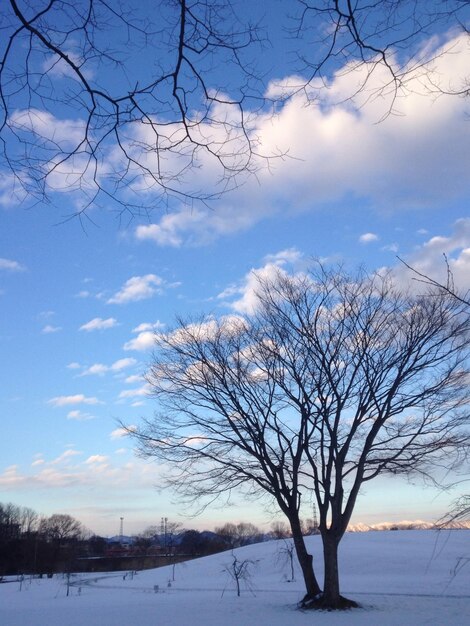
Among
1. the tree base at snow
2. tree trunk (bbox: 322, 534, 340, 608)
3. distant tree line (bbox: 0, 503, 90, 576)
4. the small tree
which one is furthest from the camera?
distant tree line (bbox: 0, 503, 90, 576)

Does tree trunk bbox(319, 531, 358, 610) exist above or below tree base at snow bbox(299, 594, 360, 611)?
above

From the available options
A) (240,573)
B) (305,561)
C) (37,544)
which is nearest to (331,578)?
(305,561)

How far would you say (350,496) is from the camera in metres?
19.5

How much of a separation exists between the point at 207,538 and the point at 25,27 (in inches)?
4901

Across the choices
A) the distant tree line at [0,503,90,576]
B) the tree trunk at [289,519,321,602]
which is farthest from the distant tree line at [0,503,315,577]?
the tree trunk at [289,519,321,602]

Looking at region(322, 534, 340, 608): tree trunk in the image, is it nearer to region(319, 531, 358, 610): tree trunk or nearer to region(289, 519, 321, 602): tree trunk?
region(319, 531, 358, 610): tree trunk

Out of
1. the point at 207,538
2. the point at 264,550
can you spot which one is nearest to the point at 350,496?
the point at 264,550

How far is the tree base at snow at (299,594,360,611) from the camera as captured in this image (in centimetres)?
1934

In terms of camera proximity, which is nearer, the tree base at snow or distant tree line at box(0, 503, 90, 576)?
the tree base at snow

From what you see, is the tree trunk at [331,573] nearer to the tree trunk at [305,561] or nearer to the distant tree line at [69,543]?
the tree trunk at [305,561]

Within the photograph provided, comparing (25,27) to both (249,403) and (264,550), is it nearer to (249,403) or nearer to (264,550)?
(249,403)

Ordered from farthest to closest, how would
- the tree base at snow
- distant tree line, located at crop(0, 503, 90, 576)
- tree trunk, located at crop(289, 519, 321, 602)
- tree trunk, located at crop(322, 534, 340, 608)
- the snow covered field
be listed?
distant tree line, located at crop(0, 503, 90, 576)
tree trunk, located at crop(289, 519, 321, 602)
tree trunk, located at crop(322, 534, 340, 608)
the tree base at snow
the snow covered field

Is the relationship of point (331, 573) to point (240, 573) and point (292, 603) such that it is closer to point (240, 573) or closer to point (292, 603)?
point (292, 603)

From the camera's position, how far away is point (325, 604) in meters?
19.6
